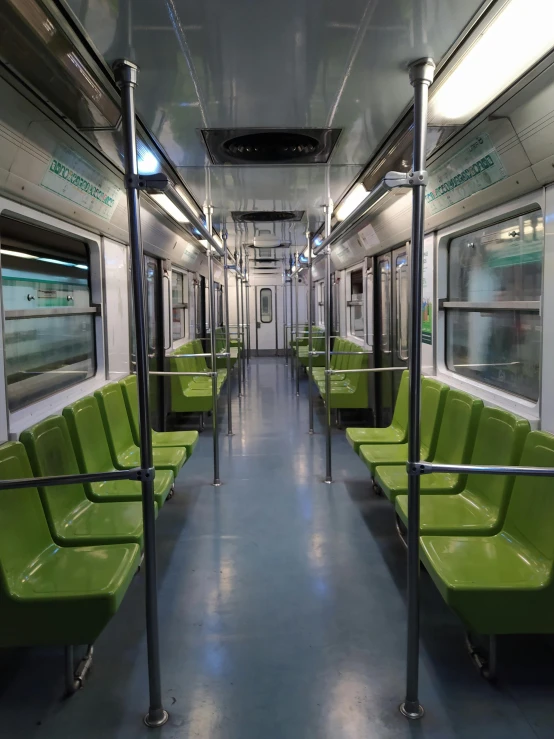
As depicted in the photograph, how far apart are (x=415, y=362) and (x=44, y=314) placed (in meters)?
2.39

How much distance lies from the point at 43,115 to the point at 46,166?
33 centimetres

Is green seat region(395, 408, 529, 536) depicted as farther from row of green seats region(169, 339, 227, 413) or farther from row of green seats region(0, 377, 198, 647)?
row of green seats region(169, 339, 227, 413)

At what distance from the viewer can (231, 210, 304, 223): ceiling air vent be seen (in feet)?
21.1

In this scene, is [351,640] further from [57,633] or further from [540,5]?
[540,5]

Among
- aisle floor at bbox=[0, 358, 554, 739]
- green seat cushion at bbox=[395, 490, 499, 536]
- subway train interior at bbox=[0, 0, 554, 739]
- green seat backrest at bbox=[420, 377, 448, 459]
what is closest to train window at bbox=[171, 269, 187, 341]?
subway train interior at bbox=[0, 0, 554, 739]

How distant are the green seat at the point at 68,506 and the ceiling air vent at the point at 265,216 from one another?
4.14m

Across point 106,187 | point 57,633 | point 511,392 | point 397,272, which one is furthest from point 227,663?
point 397,272

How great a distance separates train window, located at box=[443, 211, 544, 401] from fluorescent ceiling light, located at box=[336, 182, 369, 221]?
100 centimetres

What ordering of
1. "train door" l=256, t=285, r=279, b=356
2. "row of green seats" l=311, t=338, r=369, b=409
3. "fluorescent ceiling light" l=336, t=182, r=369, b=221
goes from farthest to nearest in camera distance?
"train door" l=256, t=285, r=279, b=356
"row of green seats" l=311, t=338, r=369, b=409
"fluorescent ceiling light" l=336, t=182, r=369, b=221

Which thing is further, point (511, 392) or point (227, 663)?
point (511, 392)

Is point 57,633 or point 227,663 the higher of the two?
point 57,633

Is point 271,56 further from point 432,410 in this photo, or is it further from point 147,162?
point 432,410

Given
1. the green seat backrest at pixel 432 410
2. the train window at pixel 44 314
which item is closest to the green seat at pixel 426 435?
the green seat backrest at pixel 432 410

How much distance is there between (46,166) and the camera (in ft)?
9.43
